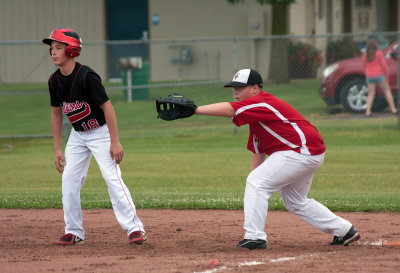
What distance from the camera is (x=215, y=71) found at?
23438 millimetres

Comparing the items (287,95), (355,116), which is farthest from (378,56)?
(287,95)

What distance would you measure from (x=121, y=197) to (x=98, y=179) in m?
4.91

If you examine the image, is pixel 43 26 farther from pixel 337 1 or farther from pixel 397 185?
pixel 397 185

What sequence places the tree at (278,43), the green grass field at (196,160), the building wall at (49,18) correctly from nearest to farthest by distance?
the green grass field at (196,160), the tree at (278,43), the building wall at (49,18)

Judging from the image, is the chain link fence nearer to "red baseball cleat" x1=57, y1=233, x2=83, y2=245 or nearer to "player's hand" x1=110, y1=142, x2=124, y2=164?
"red baseball cleat" x1=57, y1=233, x2=83, y2=245

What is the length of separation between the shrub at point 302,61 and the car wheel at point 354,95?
3131 millimetres

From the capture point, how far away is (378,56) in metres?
15.3

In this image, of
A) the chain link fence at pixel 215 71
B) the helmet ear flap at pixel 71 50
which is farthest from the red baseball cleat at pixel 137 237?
the chain link fence at pixel 215 71

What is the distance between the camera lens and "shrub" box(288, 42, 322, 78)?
1975cm

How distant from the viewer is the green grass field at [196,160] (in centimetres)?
884

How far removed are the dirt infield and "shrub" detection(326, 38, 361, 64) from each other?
1180 centimetres

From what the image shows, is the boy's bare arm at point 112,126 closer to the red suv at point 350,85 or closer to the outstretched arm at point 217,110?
the outstretched arm at point 217,110

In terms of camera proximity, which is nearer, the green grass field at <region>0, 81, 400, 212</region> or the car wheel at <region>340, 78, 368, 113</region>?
the green grass field at <region>0, 81, 400, 212</region>

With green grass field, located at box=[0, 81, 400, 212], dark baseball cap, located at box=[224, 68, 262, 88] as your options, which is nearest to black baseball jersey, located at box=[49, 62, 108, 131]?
dark baseball cap, located at box=[224, 68, 262, 88]
